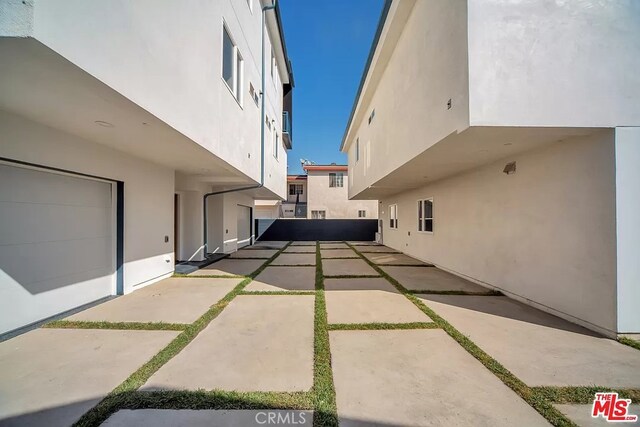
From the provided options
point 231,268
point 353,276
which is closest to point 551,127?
point 353,276

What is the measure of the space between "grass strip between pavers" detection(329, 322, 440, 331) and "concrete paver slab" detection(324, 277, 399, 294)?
1649 mm

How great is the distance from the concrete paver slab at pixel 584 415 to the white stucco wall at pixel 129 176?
6367 mm

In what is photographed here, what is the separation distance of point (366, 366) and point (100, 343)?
314 cm

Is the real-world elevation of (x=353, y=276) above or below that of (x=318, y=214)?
below

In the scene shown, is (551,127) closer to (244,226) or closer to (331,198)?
(244,226)

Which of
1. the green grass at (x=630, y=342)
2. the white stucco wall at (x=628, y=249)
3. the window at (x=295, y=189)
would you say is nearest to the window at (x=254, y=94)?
the white stucco wall at (x=628, y=249)

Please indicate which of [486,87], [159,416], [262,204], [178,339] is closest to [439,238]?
[486,87]

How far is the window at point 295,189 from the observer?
91.1 feet

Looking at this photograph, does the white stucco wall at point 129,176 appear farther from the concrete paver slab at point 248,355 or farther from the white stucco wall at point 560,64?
the white stucco wall at point 560,64

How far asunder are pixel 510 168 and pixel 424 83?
89.4 inches

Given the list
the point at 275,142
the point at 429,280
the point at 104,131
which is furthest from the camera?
the point at 275,142

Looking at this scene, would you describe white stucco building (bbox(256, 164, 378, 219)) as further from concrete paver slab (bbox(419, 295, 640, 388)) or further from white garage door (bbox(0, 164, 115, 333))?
concrete paver slab (bbox(419, 295, 640, 388))

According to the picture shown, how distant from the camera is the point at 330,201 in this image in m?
25.0

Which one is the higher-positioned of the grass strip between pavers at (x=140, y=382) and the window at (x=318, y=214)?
the window at (x=318, y=214)
